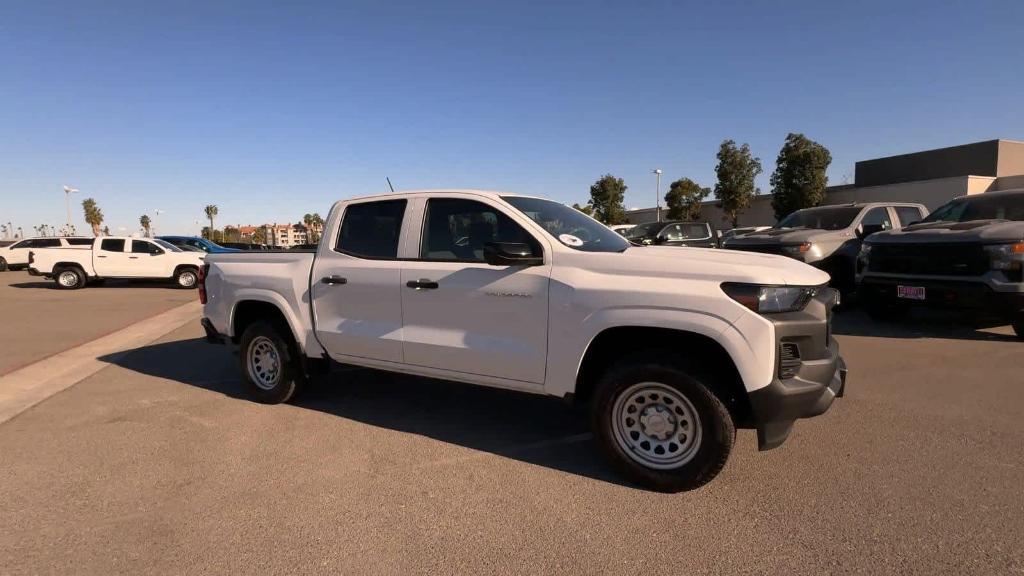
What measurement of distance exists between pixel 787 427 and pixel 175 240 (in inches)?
902

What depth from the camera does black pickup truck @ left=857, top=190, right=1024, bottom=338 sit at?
6285mm

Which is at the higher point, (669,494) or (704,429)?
(704,429)

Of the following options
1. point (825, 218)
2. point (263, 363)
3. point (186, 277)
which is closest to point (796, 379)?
point (263, 363)

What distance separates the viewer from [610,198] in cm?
4919

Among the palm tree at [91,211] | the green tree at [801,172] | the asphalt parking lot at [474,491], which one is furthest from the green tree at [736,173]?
the palm tree at [91,211]

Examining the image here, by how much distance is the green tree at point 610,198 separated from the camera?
49125mm

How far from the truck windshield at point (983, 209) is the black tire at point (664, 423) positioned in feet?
25.1

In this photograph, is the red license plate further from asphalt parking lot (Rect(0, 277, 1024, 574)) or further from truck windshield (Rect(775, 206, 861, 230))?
truck windshield (Rect(775, 206, 861, 230))

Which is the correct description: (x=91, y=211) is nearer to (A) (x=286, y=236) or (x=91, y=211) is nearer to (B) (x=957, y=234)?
(A) (x=286, y=236)

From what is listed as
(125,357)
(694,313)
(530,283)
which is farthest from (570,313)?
(125,357)

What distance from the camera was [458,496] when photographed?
323cm

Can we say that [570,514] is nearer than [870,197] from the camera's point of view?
Yes

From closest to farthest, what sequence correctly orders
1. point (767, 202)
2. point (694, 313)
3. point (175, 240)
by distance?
point (694, 313), point (175, 240), point (767, 202)

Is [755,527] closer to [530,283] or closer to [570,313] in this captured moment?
[570,313]
